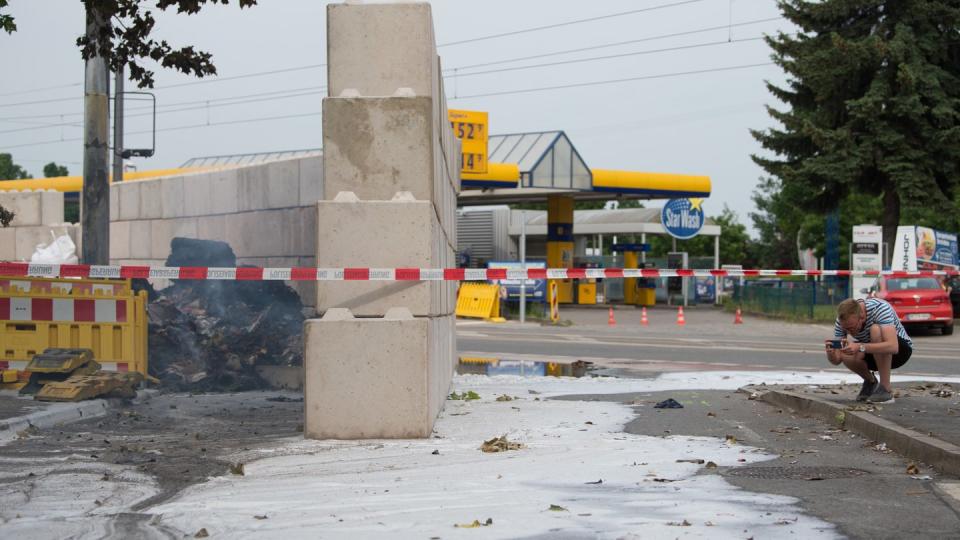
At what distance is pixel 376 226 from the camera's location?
9.12 m

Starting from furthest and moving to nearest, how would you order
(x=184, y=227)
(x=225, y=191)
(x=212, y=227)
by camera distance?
(x=184, y=227)
(x=212, y=227)
(x=225, y=191)

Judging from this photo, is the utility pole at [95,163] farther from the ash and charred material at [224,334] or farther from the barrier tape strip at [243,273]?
the barrier tape strip at [243,273]

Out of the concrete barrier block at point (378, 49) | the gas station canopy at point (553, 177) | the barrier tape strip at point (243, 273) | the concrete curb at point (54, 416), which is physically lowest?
the concrete curb at point (54, 416)

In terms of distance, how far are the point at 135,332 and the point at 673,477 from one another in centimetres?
753

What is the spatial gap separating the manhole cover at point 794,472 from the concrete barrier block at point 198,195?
1070 cm

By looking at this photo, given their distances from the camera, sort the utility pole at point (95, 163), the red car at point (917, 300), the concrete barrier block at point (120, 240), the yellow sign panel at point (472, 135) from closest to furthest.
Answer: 1. the utility pole at point (95, 163)
2. the concrete barrier block at point (120, 240)
3. the red car at point (917, 300)
4. the yellow sign panel at point (472, 135)

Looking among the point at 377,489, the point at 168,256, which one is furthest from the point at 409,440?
the point at 168,256

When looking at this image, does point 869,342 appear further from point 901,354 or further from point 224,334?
point 224,334

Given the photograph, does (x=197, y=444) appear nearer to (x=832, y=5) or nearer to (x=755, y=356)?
(x=755, y=356)

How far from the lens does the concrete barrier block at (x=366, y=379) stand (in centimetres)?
890

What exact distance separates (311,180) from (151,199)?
18.5ft

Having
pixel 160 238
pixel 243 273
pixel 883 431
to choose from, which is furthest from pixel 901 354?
pixel 160 238

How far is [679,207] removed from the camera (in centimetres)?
4591

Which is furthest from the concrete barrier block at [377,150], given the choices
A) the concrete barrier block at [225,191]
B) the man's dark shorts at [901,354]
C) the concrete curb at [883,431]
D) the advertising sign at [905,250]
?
the advertising sign at [905,250]
